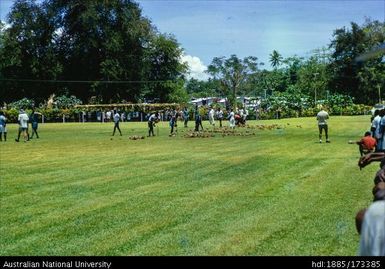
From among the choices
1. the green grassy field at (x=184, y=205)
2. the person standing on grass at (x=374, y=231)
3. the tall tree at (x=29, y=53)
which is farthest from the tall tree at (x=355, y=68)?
the person standing on grass at (x=374, y=231)

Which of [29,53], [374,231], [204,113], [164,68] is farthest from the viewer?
[164,68]

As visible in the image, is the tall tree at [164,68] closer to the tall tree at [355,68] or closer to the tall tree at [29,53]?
the tall tree at [29,53]

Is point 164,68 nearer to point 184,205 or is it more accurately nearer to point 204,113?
point 204,113

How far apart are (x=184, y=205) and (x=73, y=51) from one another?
214ft

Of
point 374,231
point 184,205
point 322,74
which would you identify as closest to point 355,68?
point 322,74

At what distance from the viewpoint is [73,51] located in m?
73.2

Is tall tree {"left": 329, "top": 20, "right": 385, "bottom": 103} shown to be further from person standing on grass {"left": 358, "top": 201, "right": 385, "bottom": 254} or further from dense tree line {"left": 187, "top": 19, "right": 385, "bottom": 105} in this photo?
person standing on grass {"left": 358, "top": 201, "right": 385, "bottom": 254}

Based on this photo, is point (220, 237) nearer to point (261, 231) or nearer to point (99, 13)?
point (261, 231)

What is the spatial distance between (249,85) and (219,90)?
5890mm

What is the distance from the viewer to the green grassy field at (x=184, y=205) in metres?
7.99

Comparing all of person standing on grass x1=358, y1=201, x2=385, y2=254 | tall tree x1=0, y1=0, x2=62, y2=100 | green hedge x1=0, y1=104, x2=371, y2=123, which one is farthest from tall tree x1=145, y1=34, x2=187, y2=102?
person standing on grass x1=358, y1=201, x2=385, y2=254

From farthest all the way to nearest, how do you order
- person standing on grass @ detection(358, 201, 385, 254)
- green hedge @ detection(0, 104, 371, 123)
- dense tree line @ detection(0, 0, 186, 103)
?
1. dense tree line @ detection(0, 0, 186, 103)
2. green hedge @ detection(0, 104, 371, 123)
3. person standing on grass @ detection(358, 201, 385, 254)

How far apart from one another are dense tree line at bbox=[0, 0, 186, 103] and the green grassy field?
53641 millimetres

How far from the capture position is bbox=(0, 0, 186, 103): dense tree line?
236 feet
